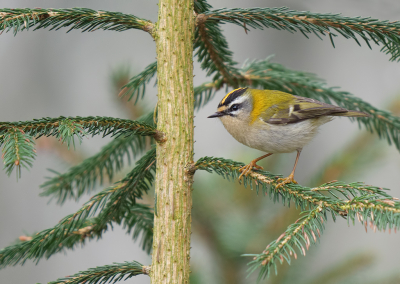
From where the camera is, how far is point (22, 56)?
12.2 feet

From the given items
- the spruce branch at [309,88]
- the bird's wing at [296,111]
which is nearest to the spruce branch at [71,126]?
the spruce branch at [309,88]

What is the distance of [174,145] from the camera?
1007 millimetres

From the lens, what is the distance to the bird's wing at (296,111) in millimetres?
1609

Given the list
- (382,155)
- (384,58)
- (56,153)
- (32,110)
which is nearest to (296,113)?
(382,155)

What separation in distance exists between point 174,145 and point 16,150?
38 centimetres

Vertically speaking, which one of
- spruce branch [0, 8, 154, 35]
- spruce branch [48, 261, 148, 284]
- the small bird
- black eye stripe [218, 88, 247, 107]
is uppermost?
spruce branch [0, 8, 154, 35]

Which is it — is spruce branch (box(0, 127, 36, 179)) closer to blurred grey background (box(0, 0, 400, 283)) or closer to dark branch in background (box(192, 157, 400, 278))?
dark branch in background (box(192, 157, 400, 278))

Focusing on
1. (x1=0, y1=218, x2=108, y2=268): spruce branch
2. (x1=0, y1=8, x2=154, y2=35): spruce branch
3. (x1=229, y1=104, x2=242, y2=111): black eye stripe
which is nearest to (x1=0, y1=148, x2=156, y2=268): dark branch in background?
(x1=0, y1=218, x2=108, y2=268): spruce branch

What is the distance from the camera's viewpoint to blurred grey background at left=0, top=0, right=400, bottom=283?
11.3 feet

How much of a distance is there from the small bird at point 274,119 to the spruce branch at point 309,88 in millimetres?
49

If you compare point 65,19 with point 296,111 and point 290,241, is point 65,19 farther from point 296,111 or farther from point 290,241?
point 296,111

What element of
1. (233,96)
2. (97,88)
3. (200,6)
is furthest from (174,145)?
(97,88)

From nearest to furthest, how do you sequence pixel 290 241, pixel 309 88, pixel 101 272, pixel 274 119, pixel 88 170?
pixel 290 241
pixel 101 272
pixel 88 170
pixel 309 88
pixel 274 119

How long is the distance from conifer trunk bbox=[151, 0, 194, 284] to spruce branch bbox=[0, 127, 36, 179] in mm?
327
